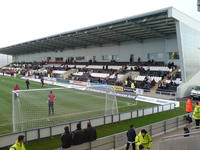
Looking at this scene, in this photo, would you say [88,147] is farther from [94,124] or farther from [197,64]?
[197,64]

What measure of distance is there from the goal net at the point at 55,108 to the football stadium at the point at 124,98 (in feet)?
Result: 0.20

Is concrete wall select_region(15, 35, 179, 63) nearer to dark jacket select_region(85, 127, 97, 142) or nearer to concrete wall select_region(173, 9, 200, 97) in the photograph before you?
concrete wall select_region(173, 9, 200, 97)

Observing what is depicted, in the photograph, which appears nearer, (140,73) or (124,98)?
(124,98)

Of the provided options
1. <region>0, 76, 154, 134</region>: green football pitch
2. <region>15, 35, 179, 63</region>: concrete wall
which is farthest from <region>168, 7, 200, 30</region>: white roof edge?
<region>0, 76, 154, 134</region>: green football pitch

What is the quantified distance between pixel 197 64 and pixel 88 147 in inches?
912

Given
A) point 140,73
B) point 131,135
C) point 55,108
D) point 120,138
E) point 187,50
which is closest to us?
point 131,135

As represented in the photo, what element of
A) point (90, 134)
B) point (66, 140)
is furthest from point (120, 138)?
point (66, 140)

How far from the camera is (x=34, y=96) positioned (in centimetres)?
1390

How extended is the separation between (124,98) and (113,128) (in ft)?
36.6

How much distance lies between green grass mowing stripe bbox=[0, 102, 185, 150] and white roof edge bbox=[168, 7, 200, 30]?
9.96 metres

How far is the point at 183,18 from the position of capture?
2209cm

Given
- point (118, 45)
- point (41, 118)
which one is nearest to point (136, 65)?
point (118, 45)

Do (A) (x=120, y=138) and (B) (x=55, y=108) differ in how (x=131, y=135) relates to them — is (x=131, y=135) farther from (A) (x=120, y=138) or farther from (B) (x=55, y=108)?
(B) (x=55, y=108)

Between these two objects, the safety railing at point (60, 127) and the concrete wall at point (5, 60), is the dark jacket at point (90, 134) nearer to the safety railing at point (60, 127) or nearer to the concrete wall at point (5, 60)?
the safety railing at point (60, 127)
